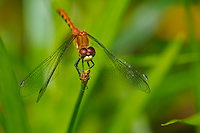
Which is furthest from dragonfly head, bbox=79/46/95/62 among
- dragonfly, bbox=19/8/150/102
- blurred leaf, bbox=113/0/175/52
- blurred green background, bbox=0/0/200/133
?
blurred leaf, bbox=113/0/175/52

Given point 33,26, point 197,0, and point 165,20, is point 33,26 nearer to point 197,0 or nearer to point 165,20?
point 165,20

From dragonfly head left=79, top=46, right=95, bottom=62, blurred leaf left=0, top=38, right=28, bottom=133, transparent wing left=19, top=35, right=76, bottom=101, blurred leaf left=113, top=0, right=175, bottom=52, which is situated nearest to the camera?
blurred leaf left=0, top=38, right=28, bottom=133

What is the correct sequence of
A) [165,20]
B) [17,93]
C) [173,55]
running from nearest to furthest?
[17,93] < [173,55] < [165,20]

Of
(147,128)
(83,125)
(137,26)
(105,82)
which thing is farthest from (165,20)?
(83,125)

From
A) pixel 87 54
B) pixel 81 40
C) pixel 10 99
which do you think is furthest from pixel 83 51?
pixel 10 99

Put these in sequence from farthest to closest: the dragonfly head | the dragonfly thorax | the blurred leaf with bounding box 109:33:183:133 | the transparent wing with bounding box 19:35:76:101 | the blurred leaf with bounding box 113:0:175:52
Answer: the blurred leaf with bounding box 113:0:175:52 → the blurred leaf with bounding box 109:33:183:133 → the dragonfly thorax → the dragonfly head → the transparent wing with bounding box 19:35:76:101

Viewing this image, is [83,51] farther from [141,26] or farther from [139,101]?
[141,26]

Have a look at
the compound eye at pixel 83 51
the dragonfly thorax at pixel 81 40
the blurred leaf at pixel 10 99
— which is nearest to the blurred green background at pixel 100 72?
the blurred leaf at pixel 10 99

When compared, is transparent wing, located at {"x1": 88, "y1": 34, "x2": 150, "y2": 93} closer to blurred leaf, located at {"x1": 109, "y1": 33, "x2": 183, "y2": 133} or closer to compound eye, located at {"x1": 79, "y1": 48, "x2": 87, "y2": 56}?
compound eye, located at {"x1": 79, "y1": 48, "x2": 87, "y2": 56}
